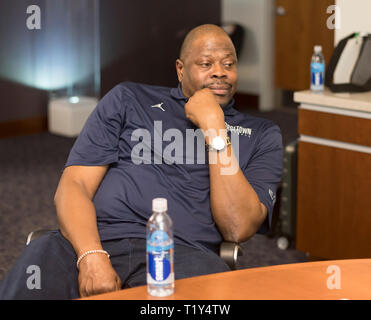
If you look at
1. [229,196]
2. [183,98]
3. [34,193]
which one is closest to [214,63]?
[183,98]

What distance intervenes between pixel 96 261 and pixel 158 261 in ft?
1.44

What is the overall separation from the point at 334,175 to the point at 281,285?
166cm

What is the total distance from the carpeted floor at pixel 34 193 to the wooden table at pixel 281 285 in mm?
1713

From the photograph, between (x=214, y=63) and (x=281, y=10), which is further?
(x=281, y=10)

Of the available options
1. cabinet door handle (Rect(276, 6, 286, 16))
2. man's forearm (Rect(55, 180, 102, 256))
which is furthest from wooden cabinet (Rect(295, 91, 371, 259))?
cabinet door handle (Rect(276, 6, 286, 16))

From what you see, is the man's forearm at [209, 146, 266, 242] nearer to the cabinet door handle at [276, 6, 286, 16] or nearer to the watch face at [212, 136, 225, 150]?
the watch face at [212, 136, 225, 150]

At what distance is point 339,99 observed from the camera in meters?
2.82

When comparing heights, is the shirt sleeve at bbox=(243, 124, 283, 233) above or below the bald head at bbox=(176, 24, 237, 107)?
below

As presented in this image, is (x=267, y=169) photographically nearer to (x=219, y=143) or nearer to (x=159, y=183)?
(x=219, y=143)

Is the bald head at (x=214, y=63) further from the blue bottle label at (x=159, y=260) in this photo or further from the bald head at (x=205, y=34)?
the blue bottle label at (x=159, y=260)

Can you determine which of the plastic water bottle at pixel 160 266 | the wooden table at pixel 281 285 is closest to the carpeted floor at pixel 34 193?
the wooden table at pixel 281 285

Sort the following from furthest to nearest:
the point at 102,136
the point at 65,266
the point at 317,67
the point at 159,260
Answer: the point at 317,67 → the point at 102,136 → the point at 65,266 → the point at 159,260

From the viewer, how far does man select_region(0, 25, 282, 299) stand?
68.1 inches

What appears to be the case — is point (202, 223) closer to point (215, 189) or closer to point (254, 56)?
point (215, 189)
